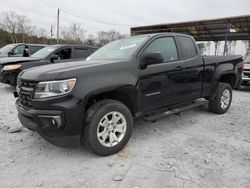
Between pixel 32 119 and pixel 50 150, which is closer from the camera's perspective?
pixel 32 119

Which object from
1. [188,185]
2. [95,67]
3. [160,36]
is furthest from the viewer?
[160,36]

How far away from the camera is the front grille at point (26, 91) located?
2.96 metres

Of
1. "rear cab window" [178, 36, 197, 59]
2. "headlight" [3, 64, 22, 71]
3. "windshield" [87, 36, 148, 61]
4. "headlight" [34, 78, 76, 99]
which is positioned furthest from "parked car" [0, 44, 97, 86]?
"headlight" [34, 78, 76, 99]

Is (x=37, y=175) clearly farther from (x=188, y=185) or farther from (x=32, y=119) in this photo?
(x=188, y=185)

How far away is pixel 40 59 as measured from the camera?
7.46 m

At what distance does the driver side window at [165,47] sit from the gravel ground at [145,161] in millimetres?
1395

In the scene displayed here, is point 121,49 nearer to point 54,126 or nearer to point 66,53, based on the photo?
point 54,126

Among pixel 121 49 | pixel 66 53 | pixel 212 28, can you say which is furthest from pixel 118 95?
pixel 212 28

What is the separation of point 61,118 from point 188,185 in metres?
1.70

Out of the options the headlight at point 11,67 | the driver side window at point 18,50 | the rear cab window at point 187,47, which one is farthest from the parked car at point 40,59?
the rear cab window at point 187,47

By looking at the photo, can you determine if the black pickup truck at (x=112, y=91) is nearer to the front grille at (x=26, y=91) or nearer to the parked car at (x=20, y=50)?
the front grille at (x=26, y=91)

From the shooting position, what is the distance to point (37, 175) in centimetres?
272

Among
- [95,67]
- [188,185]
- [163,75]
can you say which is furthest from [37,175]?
[163,75]

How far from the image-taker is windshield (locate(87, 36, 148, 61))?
12.2 feet
